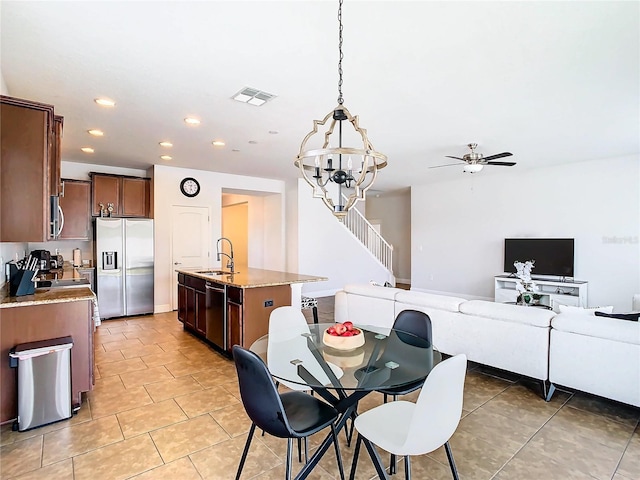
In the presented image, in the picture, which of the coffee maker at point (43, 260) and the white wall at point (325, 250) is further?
the white wall at point (325, 250)

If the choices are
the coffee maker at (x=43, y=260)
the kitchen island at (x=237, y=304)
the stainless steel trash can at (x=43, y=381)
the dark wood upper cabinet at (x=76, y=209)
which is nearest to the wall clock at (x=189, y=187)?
the dark wood upper cabinet at (x=76, y=209)

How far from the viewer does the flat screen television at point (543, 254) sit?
6320mm

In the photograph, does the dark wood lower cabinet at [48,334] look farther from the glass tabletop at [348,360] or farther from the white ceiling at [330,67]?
the white ceiling at [330,67]

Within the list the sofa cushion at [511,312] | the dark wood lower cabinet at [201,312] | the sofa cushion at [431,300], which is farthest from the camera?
the dark wood lower cabinet at [201,312]

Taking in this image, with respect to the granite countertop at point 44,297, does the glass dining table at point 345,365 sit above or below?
below

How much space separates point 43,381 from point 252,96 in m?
2.83

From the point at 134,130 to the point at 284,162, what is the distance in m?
2.46

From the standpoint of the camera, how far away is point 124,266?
6.01 meters

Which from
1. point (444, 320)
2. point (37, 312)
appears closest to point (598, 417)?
point (444, 320)

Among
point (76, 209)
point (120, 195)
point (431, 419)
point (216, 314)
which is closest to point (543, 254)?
point (216, 314)

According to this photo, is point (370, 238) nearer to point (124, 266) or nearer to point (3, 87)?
point (124, 266)

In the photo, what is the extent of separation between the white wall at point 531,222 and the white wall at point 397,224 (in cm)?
141

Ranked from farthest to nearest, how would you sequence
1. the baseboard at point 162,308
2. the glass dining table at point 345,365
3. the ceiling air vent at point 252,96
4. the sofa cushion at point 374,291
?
1. the baseboard at point 162,308
2. the sofa cushion at point 374,291
3. the ceiling air vent at point 252,96
4. the glass dining table at point 345,365

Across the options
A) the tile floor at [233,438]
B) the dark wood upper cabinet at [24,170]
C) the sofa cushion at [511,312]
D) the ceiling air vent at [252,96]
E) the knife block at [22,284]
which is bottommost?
the tile floor at [233,438]
